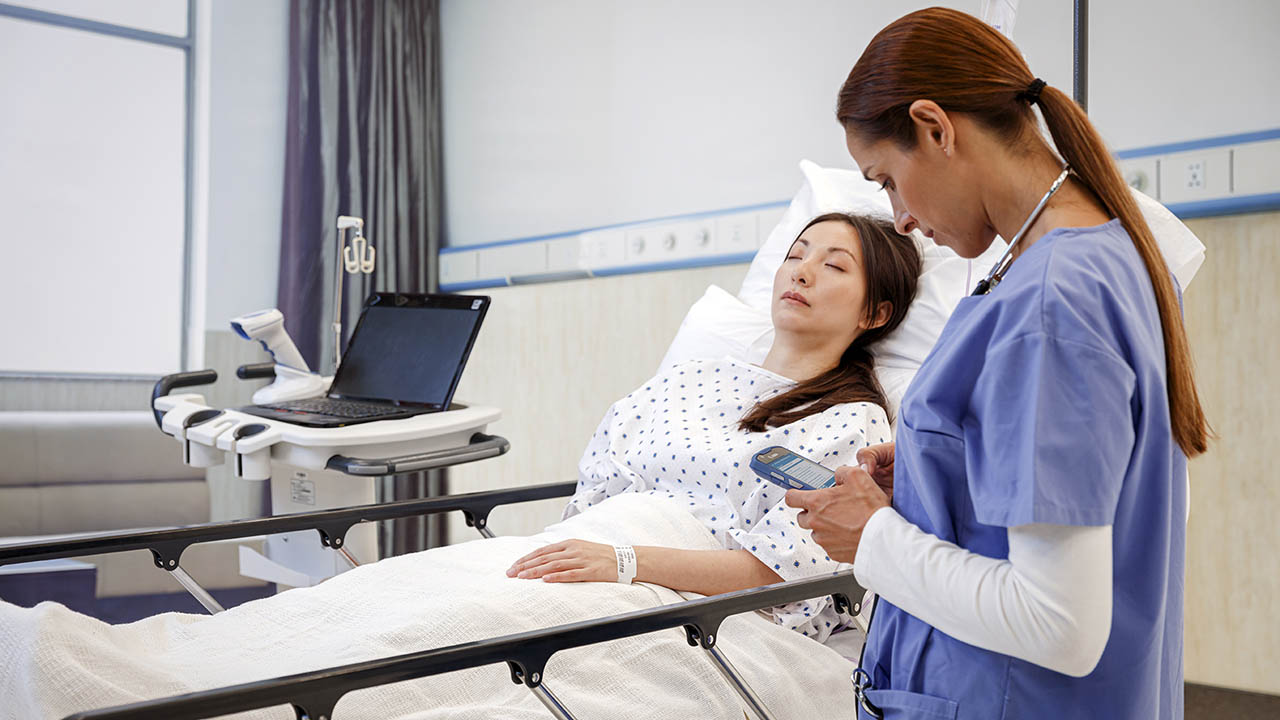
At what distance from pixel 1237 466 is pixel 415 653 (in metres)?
1.90

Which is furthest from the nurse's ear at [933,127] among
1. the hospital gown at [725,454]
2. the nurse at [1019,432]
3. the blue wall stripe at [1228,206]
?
the blue wall stripe at [1228,206]

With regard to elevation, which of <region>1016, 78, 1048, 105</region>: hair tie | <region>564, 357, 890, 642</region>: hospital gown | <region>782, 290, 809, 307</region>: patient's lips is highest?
<region>1016, 78, 1048, 105</region>: hair tie

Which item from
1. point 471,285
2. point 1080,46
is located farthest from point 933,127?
point 471,285

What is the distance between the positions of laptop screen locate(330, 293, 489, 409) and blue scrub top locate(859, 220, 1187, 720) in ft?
5.15

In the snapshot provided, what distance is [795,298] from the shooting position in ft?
6.23

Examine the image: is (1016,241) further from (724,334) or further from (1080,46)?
(724,334)

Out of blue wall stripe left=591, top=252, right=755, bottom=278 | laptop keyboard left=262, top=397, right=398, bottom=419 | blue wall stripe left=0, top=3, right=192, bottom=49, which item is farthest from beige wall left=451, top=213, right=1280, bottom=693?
blue wall stripe left=0, top=3, right=192, bottom=49

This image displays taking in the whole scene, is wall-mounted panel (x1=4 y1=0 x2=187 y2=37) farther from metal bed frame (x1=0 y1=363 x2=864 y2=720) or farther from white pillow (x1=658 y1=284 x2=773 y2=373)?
metal bed frame (x1=0 y1=363 x2=864 y2=720)

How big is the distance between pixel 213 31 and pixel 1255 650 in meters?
4.10

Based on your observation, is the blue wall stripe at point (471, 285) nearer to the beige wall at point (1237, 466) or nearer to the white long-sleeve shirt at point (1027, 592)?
the beige wall at point (1237, 466)

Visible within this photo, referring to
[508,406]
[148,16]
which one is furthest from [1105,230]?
[148,16]

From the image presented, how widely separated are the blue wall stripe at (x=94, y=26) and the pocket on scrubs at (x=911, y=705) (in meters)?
4.07

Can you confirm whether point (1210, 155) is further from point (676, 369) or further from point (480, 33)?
point (480, 33)

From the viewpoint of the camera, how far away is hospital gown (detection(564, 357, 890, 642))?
1.55 m
